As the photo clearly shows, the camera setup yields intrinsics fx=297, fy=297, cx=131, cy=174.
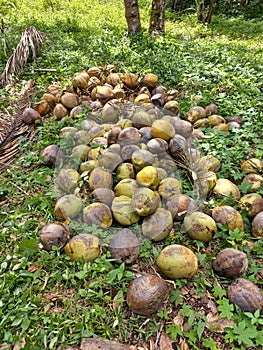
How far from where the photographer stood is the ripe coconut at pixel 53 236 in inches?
85.7

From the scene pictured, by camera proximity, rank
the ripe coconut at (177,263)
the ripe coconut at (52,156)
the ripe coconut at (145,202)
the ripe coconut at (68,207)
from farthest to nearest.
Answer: the ripe coconut at (52,156) < the ripe coconut at (68,207) < the ripe coconut at (145,202) < the ripe coconut at (177,263)

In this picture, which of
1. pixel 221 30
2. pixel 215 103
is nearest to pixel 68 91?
pixel 215 103

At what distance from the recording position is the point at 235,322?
188 cm

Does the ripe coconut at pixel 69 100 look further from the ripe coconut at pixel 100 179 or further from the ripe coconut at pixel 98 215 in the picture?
the ripe coconut at pixel 98 215

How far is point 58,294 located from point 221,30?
9399 mm

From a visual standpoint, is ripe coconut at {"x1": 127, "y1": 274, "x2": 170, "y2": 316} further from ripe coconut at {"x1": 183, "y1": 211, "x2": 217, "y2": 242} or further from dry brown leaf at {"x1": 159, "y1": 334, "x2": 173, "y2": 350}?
ripe coconut at {"x1": 183, "y1": 211, "x2": 217, "y2": 242}

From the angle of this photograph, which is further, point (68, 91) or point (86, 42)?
point (86, 42)

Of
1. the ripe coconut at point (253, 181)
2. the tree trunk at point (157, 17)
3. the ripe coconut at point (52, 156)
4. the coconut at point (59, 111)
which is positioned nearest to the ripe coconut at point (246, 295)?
the ripe coconut at point (253, 181)

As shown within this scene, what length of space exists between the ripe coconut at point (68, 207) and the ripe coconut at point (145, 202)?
1.58 feet

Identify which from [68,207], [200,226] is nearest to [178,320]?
[200,226]

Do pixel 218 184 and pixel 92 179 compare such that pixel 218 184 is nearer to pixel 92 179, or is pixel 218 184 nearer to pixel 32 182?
pixel 92 179

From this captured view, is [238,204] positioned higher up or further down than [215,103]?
further down

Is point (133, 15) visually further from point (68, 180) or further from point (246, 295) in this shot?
point (246, 295)

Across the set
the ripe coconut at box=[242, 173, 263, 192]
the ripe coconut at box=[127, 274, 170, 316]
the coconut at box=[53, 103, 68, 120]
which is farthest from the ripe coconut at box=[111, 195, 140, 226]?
the coconut at box=[53, 103, 68, 120]
